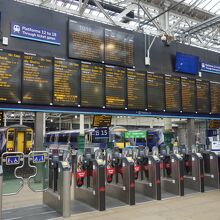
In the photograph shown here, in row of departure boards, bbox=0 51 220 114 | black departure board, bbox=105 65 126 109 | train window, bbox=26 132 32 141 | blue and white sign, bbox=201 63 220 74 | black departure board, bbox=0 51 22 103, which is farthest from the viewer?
train window, bbox=26 132 32 141

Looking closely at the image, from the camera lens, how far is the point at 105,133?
32.9 feet

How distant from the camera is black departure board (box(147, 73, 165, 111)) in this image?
7215 millimetres

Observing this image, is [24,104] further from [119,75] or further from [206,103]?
[206,103]

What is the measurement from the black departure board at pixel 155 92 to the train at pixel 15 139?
382 inches

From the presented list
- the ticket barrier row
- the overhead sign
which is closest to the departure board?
the ticket barrier row

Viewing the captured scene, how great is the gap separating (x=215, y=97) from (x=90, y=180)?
465 centimetres

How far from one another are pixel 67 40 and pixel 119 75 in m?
1.47

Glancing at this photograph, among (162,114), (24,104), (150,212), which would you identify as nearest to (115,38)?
(162,114)

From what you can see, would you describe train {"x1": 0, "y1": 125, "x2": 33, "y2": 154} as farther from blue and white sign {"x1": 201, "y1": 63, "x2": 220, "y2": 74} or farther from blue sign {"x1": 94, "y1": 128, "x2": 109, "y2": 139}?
blue and white sign {"x1": 201, "y1": 63, "x2": 220, "y2": 74}

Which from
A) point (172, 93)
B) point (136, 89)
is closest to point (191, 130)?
point (172, 93)

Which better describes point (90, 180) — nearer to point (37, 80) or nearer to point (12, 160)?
point (12, 160)

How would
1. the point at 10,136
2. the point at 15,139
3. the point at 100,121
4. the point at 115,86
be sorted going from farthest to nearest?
the point at 15,139 → the point at 10,136 → the point at 100,121 → the point at 115,86

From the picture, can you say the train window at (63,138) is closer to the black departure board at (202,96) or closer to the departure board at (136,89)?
the black departure board at (202,96)

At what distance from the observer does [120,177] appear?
7.26 metres
